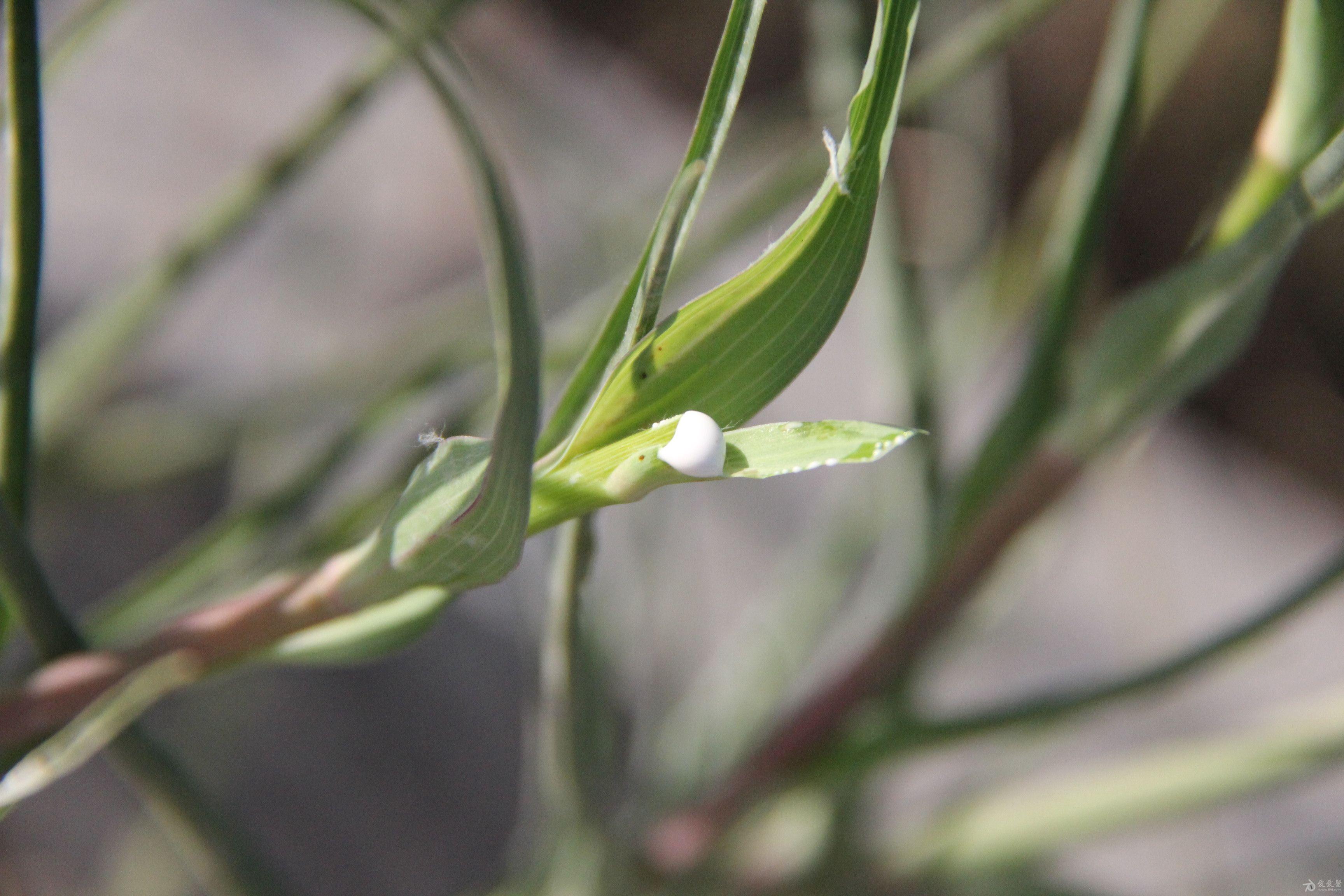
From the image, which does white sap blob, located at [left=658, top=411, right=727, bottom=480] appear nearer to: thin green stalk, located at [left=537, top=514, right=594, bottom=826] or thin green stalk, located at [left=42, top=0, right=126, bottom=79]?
thin green stalk, located at [left=537, top=514, right=594, bottom=826]

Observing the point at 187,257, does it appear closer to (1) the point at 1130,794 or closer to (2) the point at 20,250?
(2) the point at 20,250

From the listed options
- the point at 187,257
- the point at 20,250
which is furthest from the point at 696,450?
the point at 187,257

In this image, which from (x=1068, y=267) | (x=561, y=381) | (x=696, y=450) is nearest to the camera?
(x=696, y=450)

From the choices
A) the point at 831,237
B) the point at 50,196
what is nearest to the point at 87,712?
the point at 831,237

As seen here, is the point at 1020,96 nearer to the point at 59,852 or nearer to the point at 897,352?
the point at 897,352

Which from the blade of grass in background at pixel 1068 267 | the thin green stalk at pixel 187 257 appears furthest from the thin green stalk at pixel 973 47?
the thin green stalk at pixel 187 257

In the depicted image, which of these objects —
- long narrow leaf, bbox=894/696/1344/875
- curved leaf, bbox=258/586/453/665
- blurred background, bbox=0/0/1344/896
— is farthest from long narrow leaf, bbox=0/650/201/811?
long narrow leaf, bbox=894/696/1344/875
